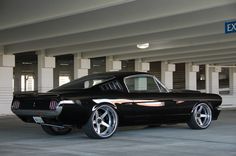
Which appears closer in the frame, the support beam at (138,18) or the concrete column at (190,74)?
the support beam at (138,18)

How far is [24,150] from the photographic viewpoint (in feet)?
22.1

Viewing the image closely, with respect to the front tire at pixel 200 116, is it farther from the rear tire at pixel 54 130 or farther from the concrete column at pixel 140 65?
the concrete column at pixel 140 65

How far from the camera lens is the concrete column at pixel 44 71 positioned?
68.5 ft

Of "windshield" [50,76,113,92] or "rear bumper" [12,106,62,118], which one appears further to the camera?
"windshield" [50,76,113,92]

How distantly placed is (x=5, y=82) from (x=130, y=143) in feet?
42.8

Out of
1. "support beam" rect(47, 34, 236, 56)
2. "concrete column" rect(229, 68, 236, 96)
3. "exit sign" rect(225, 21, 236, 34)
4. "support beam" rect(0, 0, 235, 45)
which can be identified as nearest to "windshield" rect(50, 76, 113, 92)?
"support beam" rect(0, 0, 235, 45)

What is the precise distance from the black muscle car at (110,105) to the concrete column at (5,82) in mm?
10554

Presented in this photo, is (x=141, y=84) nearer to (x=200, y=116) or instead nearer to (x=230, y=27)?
(x=200, y=116)

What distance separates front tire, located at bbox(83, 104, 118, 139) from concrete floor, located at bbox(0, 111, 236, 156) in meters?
0.16

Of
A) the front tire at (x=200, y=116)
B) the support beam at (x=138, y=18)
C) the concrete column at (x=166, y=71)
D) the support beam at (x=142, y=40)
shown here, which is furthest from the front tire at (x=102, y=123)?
the concrete column at (x=166, y=71)

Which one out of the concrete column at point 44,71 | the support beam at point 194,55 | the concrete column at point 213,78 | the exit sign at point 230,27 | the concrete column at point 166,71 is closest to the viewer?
the exit sign at point 230,27

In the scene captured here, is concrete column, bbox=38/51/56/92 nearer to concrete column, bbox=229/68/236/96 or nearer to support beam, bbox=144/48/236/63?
support beam, bbox=144/48/236/63

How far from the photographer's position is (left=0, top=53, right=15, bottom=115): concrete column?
1930 centimetres

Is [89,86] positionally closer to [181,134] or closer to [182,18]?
[181,134]
